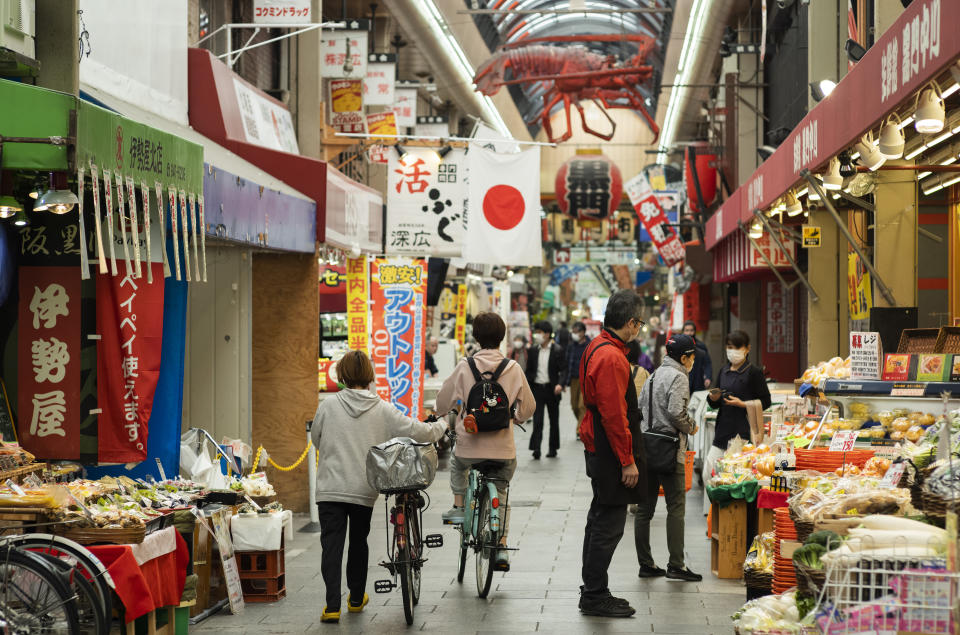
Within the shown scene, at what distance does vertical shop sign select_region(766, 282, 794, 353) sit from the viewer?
20531 mm

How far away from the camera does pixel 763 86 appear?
830 inches

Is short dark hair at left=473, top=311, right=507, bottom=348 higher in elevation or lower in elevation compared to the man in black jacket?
higher

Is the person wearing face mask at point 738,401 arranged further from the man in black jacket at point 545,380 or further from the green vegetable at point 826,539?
the man in black jacket at point 545,380

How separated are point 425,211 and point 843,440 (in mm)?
8654

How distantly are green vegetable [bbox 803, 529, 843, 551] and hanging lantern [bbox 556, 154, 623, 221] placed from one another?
26693 millimetres

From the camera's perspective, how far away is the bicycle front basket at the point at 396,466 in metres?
7.26

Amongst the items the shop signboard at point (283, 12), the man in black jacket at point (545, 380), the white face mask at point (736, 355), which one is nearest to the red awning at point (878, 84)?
the white face mask at point (736, 355)

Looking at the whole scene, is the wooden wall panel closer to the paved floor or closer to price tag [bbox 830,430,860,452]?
the paved floor

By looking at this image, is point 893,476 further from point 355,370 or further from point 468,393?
point 468,393

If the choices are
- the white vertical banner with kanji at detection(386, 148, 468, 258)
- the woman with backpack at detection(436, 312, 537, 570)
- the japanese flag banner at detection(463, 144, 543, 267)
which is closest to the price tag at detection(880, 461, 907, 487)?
the woman with backpack at detection(436, 312, 537, 570)

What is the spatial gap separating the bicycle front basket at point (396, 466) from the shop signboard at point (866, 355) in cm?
356

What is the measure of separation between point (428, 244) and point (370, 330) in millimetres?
2060

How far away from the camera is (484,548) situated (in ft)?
26.4

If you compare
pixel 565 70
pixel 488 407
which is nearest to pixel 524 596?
pixel 488 407
